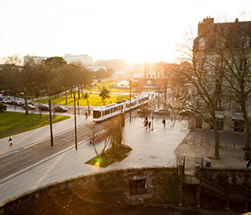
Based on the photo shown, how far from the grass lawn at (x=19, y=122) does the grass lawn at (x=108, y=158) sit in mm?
14998

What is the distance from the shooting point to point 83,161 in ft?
59.1

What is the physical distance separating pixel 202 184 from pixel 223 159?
5.21 meters

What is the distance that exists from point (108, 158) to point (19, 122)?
69.8ft

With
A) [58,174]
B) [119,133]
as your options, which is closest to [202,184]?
[119,133]

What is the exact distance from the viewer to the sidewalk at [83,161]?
1439 centimetres

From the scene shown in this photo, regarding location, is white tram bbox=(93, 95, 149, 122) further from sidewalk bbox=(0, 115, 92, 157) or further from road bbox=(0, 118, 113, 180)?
road bbox=(0, 118, 113, 180)

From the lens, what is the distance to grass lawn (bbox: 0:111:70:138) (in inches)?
1117

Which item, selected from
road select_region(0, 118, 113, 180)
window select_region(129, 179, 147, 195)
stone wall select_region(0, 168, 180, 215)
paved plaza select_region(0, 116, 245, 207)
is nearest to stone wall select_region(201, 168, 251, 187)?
stone wall select_region(0, 168, 180, 215)

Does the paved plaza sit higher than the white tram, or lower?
lower

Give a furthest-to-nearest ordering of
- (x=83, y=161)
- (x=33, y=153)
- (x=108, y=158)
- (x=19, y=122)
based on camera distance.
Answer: (x=19, y=122)
(x=33, y=153)
(x=108, y=158)
(x=83, y=161)

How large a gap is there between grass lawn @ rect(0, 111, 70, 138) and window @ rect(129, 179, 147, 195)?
798 inches

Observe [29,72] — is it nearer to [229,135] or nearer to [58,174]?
[58,174]

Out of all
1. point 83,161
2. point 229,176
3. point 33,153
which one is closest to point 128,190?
point 83,161

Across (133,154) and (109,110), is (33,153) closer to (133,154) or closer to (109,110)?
(133,154)
